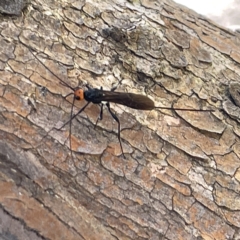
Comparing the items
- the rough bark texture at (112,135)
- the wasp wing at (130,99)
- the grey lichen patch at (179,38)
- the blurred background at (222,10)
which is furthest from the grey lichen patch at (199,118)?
the blurred background at (222,10)

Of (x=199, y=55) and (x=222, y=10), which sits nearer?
(x=199, y=55)

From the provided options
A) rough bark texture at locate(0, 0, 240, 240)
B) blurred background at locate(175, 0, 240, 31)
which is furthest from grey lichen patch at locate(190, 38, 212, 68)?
blurred background at locate(175, 0, 240, 31)

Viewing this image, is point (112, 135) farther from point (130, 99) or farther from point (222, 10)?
point (222, 10)

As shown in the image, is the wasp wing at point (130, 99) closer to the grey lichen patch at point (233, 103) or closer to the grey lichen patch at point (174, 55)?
the grey lichen patch at point (174, 55)

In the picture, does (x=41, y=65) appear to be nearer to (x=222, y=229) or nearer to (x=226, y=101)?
(x=226, y=101)

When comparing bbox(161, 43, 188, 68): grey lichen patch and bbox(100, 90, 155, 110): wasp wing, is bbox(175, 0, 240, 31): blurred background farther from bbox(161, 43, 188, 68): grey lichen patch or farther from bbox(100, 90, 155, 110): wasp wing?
bbox(100, 90, 155, 110): wasp wing

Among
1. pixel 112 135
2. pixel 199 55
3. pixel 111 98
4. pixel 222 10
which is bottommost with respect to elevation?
pixel 112 135

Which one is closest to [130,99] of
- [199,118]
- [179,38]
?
[199,118]

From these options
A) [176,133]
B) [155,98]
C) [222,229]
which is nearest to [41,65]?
[155,98]
